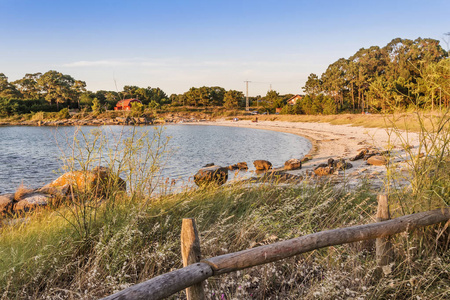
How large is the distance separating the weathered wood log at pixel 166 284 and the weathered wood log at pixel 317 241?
135mm

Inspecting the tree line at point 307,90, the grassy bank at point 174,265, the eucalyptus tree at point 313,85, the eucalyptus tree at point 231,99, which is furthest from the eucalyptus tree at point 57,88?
the grassy bank at point 174,265

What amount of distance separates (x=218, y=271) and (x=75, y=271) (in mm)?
1970

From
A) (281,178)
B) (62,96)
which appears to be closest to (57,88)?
(62,96)

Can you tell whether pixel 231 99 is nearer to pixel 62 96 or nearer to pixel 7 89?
pixel 62 96

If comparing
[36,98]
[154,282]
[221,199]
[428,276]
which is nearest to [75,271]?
[154,282]

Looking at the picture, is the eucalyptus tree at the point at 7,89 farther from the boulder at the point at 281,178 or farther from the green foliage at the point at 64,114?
the boulder at the point at 281,178

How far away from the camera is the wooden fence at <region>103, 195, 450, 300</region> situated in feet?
6.31

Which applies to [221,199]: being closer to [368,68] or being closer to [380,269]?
[380,269]

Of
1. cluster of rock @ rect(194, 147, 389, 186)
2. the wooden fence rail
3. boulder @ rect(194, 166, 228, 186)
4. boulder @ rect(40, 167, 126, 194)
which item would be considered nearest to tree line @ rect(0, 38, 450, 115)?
cluster of rock @ rect(194, 147, 389, 186)

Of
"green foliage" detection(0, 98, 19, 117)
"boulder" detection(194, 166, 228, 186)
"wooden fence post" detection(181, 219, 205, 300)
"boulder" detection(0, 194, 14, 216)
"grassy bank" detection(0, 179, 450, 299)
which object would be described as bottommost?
"boulder" detection(0, 194, 14, 216)

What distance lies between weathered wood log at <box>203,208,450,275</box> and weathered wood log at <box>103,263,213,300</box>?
0.13 metres

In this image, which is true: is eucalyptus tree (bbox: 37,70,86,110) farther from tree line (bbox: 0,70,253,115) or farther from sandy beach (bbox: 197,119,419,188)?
sandy beach (bbox: 197,119,419,188)

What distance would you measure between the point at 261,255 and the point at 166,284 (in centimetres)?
81

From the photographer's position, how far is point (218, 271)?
2244mm
